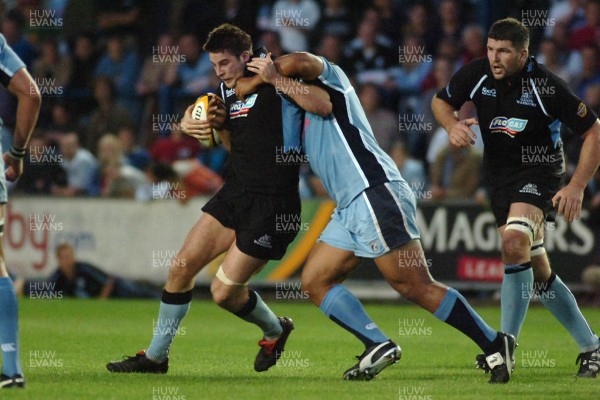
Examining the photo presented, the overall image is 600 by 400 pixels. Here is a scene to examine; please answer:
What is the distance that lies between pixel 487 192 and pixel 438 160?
2.85 ft

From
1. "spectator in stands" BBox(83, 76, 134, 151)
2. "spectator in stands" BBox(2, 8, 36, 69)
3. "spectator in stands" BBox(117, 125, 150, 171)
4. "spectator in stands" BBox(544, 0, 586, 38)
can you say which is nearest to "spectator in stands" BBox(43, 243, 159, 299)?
"spectator in stands" BBox(117, 125, 150, 171)

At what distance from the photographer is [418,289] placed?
272 inches

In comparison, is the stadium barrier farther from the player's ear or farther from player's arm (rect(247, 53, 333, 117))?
player's arm (rect(247, 53, 333, 117))

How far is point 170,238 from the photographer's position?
14.6 meters

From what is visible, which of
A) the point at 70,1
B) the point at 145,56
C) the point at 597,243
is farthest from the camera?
the point at 70,1

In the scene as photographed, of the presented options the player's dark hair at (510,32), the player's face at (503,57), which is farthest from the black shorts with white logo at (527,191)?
the player's dark hair at (510,32)

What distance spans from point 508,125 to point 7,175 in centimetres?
340

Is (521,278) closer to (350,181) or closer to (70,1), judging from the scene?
(350,181)

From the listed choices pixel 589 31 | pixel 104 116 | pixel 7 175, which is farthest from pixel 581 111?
pixel 104 116

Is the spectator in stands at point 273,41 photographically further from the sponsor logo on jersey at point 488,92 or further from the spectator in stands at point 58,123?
the sponsor logo on jersey at point 488,92

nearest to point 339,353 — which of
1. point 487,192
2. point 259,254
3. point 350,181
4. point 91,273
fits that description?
point 259,254

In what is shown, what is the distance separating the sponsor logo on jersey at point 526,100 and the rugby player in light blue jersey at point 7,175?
10.7ft

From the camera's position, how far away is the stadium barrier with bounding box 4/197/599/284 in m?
13.7

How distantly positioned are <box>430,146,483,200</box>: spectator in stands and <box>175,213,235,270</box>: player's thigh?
6.89 metres
